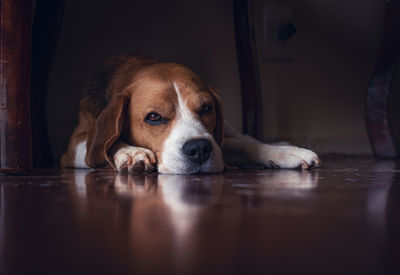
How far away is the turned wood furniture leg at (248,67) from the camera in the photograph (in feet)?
6.24

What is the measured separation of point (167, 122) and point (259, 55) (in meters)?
1.12

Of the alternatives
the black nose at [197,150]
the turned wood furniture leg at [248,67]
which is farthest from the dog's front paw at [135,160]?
the turned wood furniture leg at [248,67]

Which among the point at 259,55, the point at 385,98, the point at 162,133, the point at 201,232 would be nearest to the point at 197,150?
the point at 162,133

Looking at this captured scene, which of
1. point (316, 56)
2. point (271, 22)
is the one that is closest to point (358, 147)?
point (316, 56)

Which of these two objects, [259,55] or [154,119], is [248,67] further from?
[154,119]

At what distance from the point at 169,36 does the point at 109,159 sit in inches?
41.3

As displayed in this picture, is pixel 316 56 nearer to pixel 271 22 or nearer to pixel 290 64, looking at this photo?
pixel 290 64

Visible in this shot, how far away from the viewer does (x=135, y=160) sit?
1176 mm

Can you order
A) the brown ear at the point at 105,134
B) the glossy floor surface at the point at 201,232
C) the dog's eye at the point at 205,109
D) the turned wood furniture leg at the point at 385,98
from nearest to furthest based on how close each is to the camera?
the glossy floor surface at the point at 201,232, the brown ear at the point at 105,134, the dog's eye at the point at 205,109, the turned wood furniture leg at the point at 385,98

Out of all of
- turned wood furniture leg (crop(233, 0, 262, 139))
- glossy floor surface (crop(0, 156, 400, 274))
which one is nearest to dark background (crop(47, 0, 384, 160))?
turned wood furniture leg (crop(233, 0, 262, 139))

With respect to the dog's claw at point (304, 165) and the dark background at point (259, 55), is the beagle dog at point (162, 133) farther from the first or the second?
the dark background at point (259, 55)

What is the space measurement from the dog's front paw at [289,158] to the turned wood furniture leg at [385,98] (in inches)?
25.0

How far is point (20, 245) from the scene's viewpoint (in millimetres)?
372

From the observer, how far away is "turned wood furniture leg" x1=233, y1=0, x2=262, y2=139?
190 centimetres
